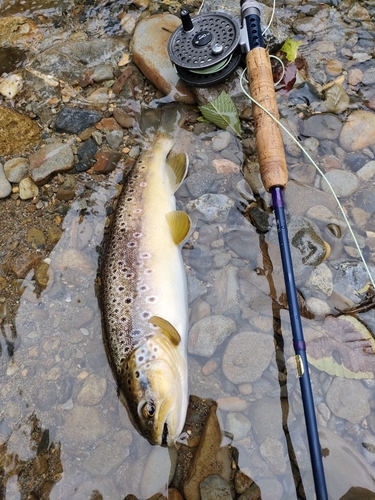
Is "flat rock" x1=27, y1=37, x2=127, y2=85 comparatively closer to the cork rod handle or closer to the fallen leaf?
the cork rod handle

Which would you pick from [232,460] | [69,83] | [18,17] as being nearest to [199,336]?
[232,460]

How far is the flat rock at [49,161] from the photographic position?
143 inches

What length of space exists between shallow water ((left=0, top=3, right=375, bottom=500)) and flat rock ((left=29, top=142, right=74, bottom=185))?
360 mm

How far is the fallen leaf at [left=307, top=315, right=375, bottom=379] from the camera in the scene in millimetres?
2719

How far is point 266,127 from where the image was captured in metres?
2.96

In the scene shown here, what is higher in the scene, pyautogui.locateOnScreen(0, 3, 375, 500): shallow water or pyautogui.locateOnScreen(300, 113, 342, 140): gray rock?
pyautogui.locateOnScreen(300, 113, 342, 140): gray rock

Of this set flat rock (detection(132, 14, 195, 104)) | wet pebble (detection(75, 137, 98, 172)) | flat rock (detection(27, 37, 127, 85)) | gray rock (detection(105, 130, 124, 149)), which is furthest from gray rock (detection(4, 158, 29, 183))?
flat rock (detection(132, 14, 195, 104))

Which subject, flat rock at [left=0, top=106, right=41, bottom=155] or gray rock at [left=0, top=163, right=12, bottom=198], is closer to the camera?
gray rock at [left=0, top=163, right=12, bottom=198]

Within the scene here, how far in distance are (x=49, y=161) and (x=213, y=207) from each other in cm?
154

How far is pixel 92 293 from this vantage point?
325cm

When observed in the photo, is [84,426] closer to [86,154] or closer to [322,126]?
[86,154]

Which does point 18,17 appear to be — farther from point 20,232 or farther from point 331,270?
point 331,270

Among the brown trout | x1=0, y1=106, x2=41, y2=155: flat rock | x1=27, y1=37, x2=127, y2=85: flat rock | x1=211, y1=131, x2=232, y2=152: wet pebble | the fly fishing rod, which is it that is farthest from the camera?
x1=27, y1=37, x2=127, y2=85: flat rock

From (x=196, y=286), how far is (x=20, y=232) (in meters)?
1.58
